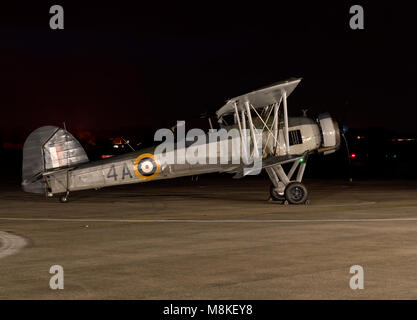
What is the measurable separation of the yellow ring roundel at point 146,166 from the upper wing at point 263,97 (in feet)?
8.24

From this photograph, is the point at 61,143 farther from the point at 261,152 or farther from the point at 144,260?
the point at 144,260

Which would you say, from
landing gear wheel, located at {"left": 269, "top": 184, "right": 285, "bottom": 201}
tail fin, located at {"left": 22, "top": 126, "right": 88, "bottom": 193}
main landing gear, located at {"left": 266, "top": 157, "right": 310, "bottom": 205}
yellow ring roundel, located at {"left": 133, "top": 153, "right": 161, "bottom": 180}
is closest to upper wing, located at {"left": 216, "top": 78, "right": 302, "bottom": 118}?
main landing gear, located at {"left": 266, "top": 157, "right": 310, "bottom": 205}

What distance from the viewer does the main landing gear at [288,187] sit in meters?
18.6

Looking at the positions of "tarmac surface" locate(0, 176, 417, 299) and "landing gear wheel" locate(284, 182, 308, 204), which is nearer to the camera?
"tarmac surface" locate(0, 176, 417, 299)

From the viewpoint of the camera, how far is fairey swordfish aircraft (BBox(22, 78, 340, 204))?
1814 centimetres

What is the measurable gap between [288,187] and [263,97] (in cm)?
273

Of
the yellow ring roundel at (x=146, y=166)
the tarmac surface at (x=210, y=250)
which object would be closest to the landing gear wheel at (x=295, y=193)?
the tarmac surface at (x=210, y=250)

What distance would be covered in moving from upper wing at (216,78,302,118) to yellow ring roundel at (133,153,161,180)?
251cm

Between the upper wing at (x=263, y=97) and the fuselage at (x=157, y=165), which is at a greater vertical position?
the upper wing at (x=263, y=97)

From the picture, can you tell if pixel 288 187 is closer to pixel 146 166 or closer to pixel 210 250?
pixel 146 166

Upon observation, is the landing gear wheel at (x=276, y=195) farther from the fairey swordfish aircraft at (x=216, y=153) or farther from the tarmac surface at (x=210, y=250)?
the tarmac surface at (x=210, y=250)

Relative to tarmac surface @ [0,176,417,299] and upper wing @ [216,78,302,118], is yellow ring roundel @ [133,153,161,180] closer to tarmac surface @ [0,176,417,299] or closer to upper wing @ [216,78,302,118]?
tarmac surface @ [0,176,417,299]

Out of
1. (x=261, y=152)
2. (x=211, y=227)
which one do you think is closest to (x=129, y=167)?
(x=261, y=152)
